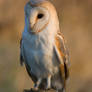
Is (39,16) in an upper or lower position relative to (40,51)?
upper

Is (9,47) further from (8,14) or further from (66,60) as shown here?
(66,60)

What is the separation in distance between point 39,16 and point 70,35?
1.97 metres

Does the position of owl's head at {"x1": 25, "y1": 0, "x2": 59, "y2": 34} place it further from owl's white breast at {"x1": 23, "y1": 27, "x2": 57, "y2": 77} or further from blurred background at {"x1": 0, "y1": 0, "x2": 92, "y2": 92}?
blurred background at {"x1": 0, "y1": 0, "x2": 92, "y2": 92}

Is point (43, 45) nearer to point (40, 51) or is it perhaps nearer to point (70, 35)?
point (40, 51)

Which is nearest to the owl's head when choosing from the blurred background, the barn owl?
the barn owl

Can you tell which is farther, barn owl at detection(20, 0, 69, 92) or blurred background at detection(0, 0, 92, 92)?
blurred background at detection(0, 0, 92, 92)

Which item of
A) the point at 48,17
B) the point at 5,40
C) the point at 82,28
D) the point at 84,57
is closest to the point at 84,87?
the point at 84,57

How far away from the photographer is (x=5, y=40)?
4.26 metres

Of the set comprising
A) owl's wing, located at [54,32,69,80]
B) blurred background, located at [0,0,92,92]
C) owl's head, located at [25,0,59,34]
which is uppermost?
owl's head, located at [25,0,59,34]

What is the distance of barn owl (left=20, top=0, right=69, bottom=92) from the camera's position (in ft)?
6.98

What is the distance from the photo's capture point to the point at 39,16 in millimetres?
2154

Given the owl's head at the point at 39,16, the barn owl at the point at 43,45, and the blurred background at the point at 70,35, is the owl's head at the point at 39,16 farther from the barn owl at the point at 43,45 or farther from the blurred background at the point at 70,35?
the blurred background at the point at 70,35

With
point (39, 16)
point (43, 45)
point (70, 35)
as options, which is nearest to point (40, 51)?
point (43, 45)

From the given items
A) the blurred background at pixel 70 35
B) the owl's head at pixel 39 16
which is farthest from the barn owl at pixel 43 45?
the blurred background at pixel 70 35
